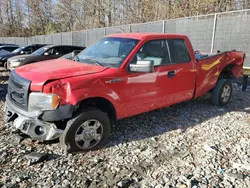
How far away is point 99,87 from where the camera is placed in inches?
143

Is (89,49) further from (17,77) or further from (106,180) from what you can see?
(106,180)

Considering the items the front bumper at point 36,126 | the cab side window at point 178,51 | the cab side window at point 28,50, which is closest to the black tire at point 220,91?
the cab side window at point 178,51

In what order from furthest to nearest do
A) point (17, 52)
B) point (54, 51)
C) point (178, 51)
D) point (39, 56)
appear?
point (17, 52), point (54, 51), point (39, 56), point (178, 51)

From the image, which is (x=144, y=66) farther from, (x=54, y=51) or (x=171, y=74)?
(x=54, y=51)

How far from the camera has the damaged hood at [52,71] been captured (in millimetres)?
3404

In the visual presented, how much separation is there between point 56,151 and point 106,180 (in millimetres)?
1084

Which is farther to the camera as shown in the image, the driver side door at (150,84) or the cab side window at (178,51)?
the cab side window at (178,51)

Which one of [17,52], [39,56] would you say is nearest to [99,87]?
[39,56]

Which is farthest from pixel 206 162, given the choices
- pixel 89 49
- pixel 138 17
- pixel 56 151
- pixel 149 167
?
pixel 138 17

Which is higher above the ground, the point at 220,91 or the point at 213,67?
the point at 213,67

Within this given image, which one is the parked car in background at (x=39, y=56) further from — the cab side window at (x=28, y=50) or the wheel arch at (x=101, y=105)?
the wheel arch at (x=101, y=105)

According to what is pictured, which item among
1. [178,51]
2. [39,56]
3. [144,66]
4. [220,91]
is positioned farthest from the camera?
[39,56]

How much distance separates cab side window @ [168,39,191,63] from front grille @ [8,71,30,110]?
A: 283cm

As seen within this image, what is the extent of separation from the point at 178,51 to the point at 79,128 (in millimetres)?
2697
